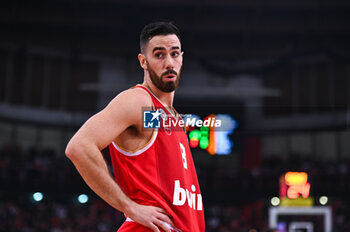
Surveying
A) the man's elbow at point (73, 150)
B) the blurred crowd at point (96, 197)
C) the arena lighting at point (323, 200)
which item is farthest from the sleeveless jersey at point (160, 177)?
the arena lighting at point (323, 200)

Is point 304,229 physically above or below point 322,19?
below

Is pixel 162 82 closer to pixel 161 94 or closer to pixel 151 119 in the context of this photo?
pixel 161 94

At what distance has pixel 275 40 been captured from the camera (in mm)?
21484

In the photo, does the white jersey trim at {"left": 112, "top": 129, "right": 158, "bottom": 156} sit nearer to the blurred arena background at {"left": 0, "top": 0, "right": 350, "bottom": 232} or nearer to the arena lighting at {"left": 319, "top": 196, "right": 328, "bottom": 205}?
the blurred arena background at {"left": 0, "top": 0, "right": 350, "bottom": 232}

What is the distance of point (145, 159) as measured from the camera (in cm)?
235

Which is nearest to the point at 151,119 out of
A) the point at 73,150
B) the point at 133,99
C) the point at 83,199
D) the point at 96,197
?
the point at 133,99

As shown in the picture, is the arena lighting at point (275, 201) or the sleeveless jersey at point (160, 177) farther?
the arena lighting at point (275, 201)

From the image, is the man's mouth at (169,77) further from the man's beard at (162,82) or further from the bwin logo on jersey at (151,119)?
the bwin logo on jersey at (151,119)

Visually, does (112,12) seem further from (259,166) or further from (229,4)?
(259,166)

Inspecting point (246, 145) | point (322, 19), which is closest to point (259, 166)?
point (246, 145)

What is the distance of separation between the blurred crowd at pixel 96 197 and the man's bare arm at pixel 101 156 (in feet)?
53.6

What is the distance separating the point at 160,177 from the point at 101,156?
339mm

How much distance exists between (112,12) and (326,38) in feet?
32.5

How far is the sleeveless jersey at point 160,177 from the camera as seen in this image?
2332mm
